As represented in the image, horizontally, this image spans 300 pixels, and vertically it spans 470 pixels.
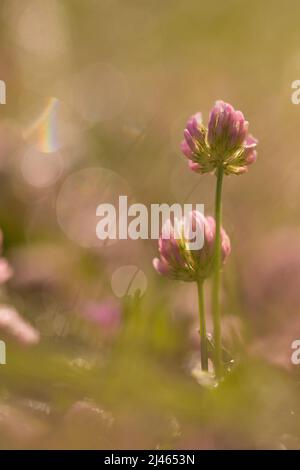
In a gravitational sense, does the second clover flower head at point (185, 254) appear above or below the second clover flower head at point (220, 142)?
below

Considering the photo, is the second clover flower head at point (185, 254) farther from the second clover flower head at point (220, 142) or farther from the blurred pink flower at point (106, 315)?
the blurred pink flower at point (106, 315)

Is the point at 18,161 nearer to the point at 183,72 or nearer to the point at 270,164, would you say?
the point at 270,164

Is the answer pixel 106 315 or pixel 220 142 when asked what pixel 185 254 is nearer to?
pixel 220 142

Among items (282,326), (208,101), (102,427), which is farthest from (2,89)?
(102,427)

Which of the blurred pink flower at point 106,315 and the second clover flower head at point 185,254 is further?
the blurred pink flower at point 106,315

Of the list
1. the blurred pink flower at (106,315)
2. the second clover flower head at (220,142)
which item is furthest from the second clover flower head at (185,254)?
the blurred pink flower at (106,315)

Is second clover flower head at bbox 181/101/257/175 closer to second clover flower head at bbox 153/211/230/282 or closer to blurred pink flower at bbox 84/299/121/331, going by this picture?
second clover flower head at bbox 153/211/230/282

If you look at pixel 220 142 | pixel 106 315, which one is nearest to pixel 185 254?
pixel 220 142
